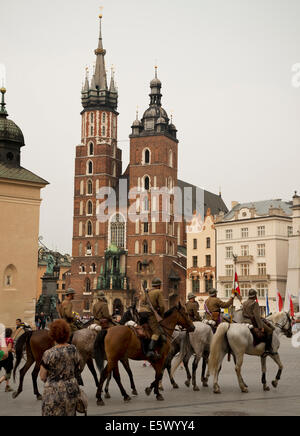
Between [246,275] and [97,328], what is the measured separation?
194 feet

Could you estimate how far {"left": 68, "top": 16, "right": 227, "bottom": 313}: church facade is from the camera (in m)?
88.6

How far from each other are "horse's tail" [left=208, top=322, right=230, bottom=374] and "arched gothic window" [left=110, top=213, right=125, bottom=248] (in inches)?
3021

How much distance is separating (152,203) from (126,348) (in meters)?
76.6

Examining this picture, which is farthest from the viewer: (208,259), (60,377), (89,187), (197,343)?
(89,187)

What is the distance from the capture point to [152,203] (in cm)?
8956

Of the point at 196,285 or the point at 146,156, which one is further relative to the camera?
the point at 146,156

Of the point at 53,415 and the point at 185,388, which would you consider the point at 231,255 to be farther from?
the point at 53,415

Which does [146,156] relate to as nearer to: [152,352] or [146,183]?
[146,183]

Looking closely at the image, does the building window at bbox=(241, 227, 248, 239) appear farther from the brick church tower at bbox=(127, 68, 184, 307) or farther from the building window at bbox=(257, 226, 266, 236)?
the brick church tower at bbox=(127, 68, 184, 307)

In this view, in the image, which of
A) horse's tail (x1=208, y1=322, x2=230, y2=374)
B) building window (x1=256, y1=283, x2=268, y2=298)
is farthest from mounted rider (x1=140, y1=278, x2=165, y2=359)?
building window (x1=256, y1=283, x2=268, y2=298)

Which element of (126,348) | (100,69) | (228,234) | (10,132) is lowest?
(126,348)

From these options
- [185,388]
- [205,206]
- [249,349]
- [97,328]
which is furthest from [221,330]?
[205,206]

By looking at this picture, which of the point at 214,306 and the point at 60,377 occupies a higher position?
the point at 214,306

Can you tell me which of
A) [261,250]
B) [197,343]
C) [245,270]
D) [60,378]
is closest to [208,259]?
[245,270]
